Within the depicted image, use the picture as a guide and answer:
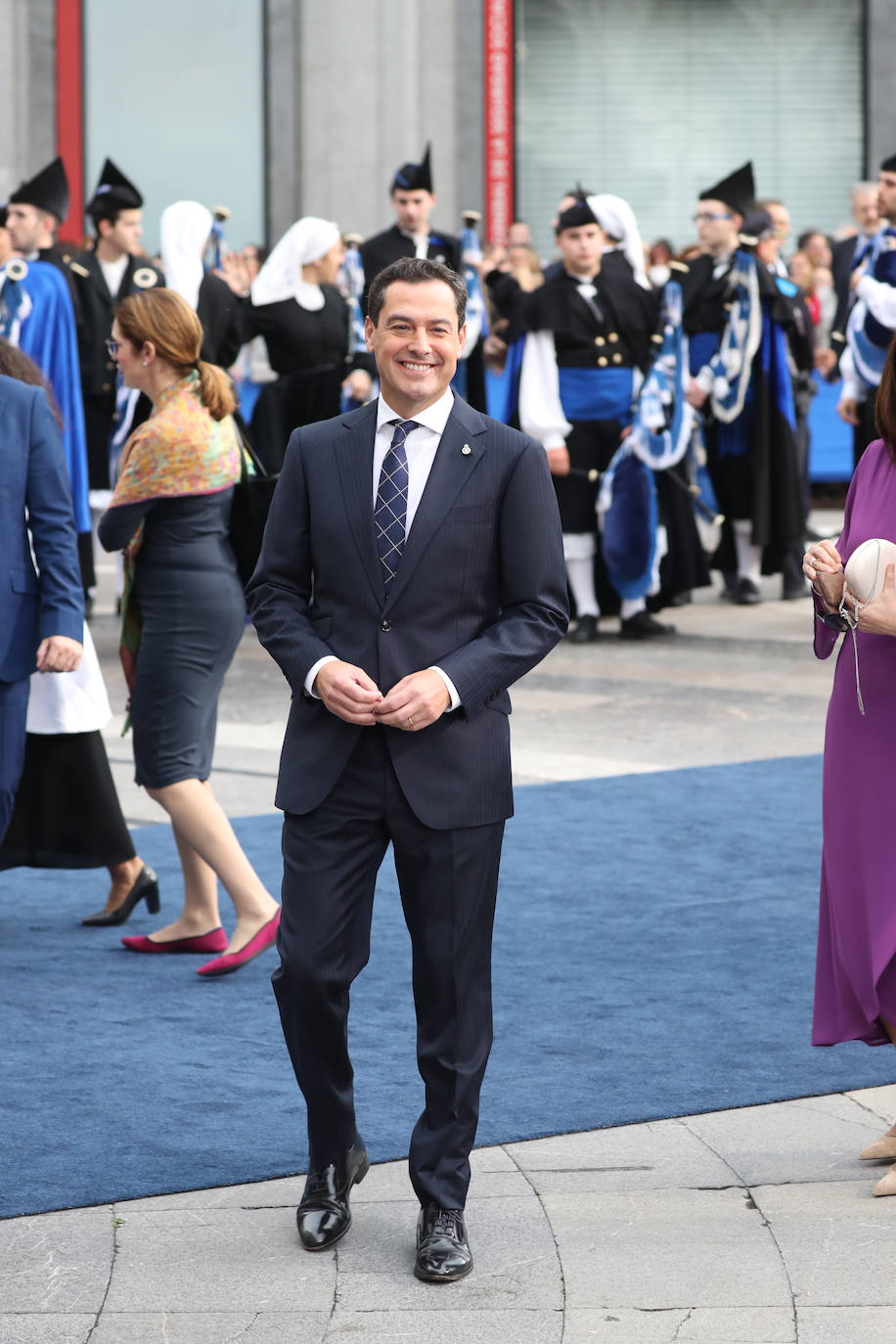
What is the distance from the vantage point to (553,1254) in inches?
146

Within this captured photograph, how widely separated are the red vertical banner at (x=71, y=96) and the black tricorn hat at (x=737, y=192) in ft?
36.2

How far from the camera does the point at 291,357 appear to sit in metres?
11.6

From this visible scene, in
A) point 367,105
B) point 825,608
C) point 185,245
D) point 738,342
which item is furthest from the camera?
point 367,105

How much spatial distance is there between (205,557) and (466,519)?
211cm

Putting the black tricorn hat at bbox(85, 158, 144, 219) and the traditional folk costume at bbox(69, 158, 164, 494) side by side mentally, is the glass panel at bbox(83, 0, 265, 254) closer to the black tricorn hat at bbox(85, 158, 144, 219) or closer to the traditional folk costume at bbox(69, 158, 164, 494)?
the traditional folk costume at bbox(69, 158, 164, 494)

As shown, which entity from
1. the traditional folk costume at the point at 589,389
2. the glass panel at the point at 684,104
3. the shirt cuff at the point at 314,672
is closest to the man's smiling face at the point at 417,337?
the shirt cuff at the point at 314,672

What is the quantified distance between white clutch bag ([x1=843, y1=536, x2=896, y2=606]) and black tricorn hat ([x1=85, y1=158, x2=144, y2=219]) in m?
7.86

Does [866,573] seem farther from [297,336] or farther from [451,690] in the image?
[297,336]

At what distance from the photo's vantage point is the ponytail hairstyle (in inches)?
219

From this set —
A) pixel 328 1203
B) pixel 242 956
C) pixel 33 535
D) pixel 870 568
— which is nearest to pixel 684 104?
pixel 242 956

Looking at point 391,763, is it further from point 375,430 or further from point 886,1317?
point 886,1317

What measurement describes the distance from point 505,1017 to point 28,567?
1.56 m

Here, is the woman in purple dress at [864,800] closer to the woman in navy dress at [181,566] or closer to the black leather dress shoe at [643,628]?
the woman in navy dress at [181,566]

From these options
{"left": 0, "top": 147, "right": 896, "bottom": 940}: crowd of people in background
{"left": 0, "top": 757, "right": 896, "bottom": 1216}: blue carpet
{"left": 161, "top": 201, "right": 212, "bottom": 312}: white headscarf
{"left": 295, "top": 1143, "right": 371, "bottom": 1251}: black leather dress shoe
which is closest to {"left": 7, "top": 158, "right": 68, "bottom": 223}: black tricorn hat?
{"left": 0, "top": 147, "right": 896, "bottom": 940}: crowd of people in background
